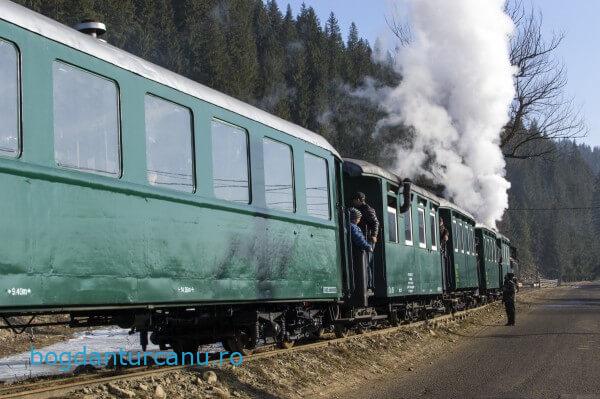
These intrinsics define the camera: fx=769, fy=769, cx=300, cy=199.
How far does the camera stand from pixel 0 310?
512 centimetres

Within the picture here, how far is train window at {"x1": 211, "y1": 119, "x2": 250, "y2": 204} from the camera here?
7602mm

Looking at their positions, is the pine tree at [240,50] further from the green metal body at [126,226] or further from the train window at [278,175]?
the green metal body at [126,226]

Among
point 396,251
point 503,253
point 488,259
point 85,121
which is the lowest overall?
point 488,259

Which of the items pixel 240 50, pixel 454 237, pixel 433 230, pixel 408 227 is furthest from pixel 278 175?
pixel 240 50

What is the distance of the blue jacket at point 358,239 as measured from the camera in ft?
36.8

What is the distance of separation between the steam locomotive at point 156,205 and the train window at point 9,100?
1 cm

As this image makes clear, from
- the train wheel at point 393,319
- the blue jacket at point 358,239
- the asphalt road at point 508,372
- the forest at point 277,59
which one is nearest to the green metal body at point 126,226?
the asphalt road at point 508,372

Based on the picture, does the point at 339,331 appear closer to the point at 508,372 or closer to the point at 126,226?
the point at 508,372

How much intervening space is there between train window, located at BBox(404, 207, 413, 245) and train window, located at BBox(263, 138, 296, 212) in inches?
208

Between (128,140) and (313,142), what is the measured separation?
4141 millimetres

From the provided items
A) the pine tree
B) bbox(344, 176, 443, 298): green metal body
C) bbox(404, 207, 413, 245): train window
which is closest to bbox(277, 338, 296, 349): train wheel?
bbox(344, 176, 443, 298): green metal body

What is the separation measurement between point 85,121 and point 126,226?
908 mm

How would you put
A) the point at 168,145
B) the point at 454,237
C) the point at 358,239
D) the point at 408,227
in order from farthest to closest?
the point at 454,237 < the point at 408,227 < the point at 358,239 < the point at 168,145

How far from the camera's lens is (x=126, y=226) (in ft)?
20.4
